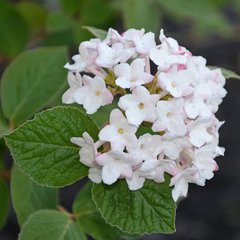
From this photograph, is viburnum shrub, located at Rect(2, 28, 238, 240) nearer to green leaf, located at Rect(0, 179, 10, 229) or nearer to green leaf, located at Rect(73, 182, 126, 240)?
green leaf, located at Rect(73, 182, 126, 240)

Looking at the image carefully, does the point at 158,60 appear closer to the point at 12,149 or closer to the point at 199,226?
the point at 12,149

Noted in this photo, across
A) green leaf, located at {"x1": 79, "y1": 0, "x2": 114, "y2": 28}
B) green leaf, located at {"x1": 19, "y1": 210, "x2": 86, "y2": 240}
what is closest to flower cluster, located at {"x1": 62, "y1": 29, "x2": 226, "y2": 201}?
green leaf, located at {"x1": 19, "y1": 210, "x2": 86, "y2": 240}

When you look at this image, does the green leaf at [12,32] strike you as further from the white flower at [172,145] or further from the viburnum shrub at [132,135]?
the white flower at [172,145]

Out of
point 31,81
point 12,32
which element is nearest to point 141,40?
point 31,81

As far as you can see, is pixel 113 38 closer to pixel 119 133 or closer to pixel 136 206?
pixel 119 133

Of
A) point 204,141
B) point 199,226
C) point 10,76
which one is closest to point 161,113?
point 204,141

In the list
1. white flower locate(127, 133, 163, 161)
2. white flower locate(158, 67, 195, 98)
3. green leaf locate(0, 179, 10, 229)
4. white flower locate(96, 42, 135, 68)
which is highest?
white flower locate(96, 42, 135, 68)

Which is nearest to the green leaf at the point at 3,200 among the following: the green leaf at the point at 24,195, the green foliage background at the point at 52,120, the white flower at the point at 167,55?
the green foliage background at the point at 52,120

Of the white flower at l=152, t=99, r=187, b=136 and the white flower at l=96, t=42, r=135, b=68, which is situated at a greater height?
the white flower at l=96, t=42, r=135, b=68
